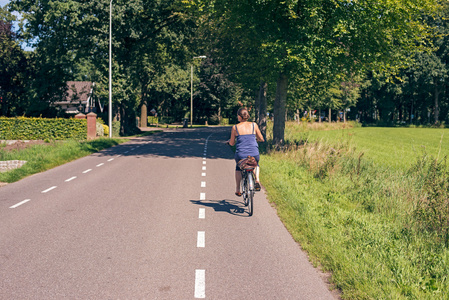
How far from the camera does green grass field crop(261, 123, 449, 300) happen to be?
5020 mm

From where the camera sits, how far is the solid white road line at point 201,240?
6.59 metres

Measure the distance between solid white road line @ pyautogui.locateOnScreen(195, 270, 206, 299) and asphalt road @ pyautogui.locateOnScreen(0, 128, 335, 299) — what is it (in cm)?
2

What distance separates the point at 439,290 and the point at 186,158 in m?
15.4

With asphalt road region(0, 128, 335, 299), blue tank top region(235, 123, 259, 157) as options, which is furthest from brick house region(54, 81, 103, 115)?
blue tank top region(235, 123, 259, 157)

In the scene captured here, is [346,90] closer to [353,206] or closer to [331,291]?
[353,206]

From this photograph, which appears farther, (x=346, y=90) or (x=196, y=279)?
(x=346, y=90)

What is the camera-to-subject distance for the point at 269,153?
19.7 metres

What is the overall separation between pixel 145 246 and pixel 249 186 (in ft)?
8.41

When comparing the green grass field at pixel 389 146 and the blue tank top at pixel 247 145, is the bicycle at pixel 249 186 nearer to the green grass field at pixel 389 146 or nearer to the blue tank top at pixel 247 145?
the blue tank top at pixel 247 145

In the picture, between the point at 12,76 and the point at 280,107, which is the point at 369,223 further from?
the point at 12,76

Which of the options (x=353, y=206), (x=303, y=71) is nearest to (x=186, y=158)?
(x=303, y=71)

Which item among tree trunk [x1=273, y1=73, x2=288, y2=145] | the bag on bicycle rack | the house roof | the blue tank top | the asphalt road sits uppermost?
the house roof

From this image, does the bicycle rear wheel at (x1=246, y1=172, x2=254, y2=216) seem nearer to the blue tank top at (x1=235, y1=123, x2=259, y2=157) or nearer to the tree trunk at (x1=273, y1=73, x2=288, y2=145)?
the blue tank top at (x1=235, y1=123, x2=259, y2=157)

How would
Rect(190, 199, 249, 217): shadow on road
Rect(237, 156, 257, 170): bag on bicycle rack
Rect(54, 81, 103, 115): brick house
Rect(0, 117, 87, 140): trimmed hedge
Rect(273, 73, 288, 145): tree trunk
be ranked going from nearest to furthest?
Rect(237, 156, 257, 170): bag on bicycle rack → Rect(190, 199, 249, 217): shadow on road → Rect(273, 73, 288, 145): tree trunk → Rect(0, 117, 87, 140): trimmed hedge → Rect(54, 81, 103, 115): brick house
